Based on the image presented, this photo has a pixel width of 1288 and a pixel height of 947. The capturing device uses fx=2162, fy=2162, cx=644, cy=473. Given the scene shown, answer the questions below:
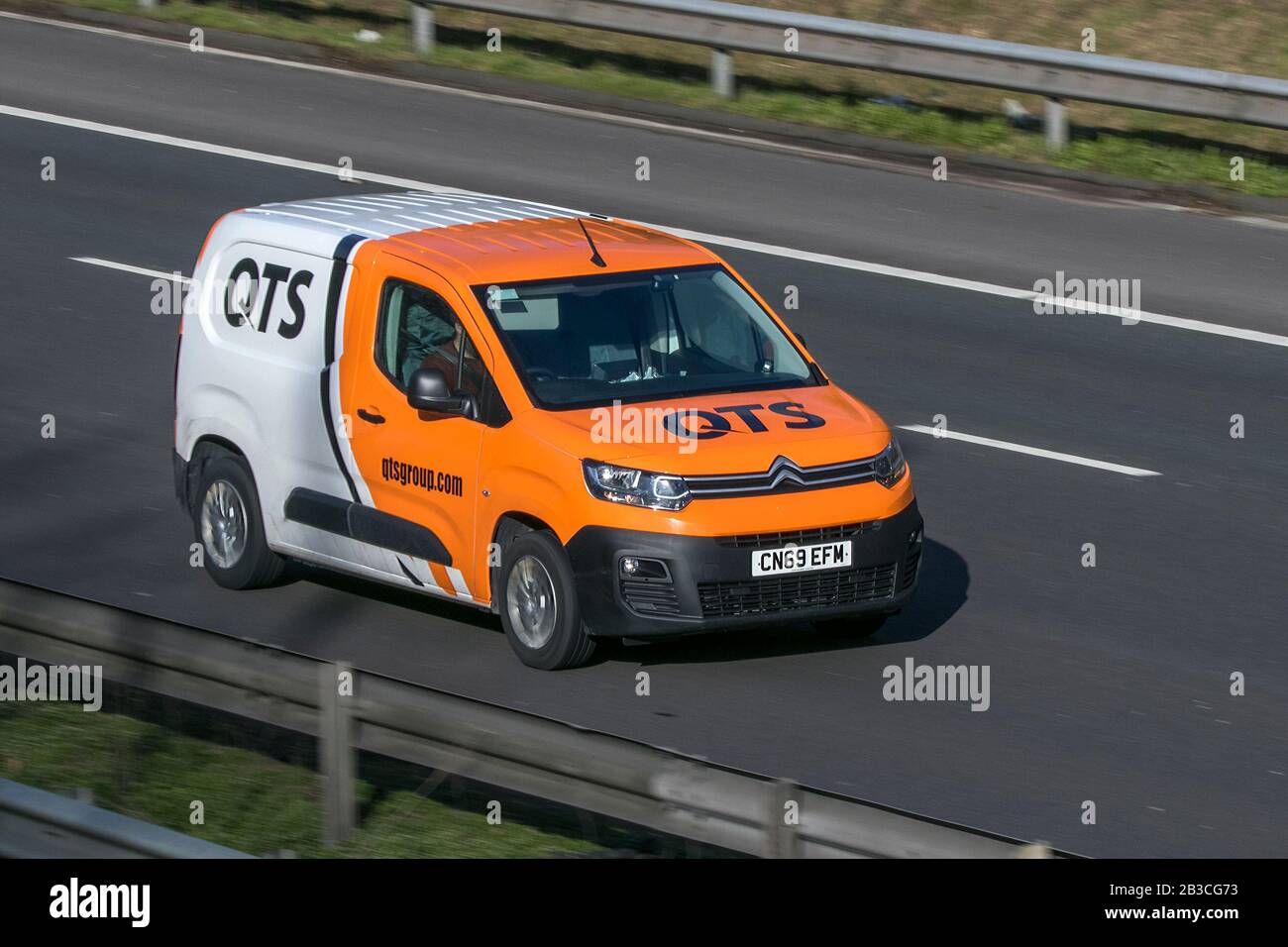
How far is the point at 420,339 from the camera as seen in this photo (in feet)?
33.9

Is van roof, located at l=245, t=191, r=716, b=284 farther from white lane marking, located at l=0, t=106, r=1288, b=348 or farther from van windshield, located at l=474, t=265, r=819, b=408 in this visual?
white lane marking, located at l=0, t=106, r=1288, b=348

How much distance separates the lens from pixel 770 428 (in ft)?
32.0

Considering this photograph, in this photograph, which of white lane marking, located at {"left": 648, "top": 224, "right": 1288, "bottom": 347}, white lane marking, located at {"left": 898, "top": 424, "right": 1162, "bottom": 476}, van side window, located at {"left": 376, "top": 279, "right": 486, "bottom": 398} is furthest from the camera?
white lane marking, located at {"left": 648, "top": 224, "right": 1288, "bottom": 347}

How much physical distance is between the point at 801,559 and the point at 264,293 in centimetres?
327

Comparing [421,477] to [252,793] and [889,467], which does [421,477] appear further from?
[252,793]

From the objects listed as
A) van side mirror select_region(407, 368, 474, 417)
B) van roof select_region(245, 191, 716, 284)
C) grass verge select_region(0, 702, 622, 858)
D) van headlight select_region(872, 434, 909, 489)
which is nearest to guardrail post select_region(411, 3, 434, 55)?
van roof select_region(245, 191, 716, 284)

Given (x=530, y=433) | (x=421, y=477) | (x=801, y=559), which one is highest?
(x=530, y=433)

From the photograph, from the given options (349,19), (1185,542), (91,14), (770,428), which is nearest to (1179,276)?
(1185,542)

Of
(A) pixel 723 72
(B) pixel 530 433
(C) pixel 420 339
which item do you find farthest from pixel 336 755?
(A) pixel 723 72

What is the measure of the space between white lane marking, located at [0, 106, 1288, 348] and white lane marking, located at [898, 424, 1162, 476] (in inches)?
104

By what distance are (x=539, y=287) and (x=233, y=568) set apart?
7.56 ft

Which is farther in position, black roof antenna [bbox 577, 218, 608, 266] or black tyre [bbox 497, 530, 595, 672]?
black roof antenna [bbox 577, 218, 608, 266]

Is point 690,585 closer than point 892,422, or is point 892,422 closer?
point 690,585

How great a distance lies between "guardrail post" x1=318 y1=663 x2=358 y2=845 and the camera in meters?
7.32
